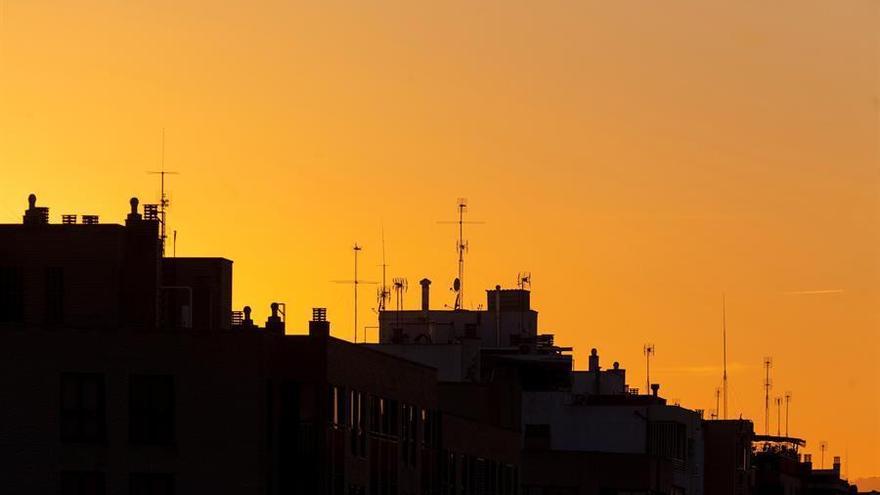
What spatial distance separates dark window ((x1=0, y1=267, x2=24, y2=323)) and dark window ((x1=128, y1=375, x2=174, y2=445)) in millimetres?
8900

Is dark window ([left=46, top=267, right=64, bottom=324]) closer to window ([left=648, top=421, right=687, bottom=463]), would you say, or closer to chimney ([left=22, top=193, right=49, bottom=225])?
chimney ([left=22, top=193, right=49, bottom=225])

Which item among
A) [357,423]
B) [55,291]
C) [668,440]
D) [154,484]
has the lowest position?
[668,440]

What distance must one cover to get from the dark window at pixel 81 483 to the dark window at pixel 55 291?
9.01m

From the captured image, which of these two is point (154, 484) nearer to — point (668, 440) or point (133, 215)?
point (133, 215)

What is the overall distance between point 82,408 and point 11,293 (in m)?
8.96

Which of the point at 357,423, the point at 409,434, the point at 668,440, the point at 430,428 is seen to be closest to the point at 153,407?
the point at 357,423

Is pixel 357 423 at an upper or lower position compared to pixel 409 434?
upper

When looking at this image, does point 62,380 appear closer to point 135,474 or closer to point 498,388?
point 135,474

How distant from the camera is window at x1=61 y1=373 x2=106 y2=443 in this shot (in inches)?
4060

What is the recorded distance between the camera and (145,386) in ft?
339

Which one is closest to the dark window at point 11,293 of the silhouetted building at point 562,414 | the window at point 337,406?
the window at point 337,406

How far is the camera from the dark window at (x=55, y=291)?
4336 inches

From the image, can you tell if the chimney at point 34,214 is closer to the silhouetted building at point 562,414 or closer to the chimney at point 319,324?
the chimney at point 319,324

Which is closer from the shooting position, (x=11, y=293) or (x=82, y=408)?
(x=82, y=408)
